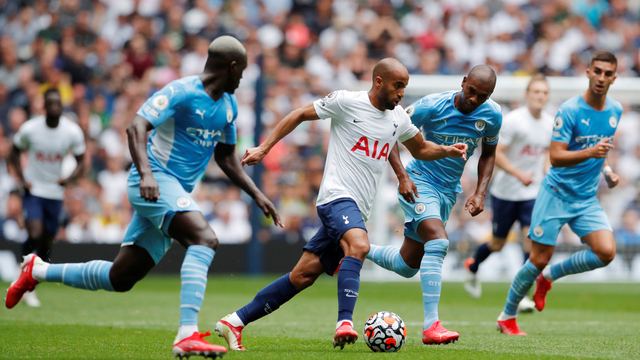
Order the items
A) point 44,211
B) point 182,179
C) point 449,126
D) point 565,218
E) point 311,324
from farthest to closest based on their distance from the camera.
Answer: point 44,211, point 311,324, point 565,218, point 449,126, point 182,179

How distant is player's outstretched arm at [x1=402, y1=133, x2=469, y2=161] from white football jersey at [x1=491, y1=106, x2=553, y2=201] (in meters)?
4.02

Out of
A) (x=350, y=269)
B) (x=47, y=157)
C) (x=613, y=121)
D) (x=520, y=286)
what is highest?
(x=613, y=121)

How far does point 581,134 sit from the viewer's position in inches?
289

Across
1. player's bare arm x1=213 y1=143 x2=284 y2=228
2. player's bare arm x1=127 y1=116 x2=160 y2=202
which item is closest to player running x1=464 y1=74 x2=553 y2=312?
player's bare arm x1=213 y1=143 x2=284 y2=228

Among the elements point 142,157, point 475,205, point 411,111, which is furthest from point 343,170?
point 142,157

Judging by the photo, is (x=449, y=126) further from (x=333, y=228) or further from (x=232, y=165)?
(x=232, y=165)

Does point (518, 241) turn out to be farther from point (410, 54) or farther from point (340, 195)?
point (340, 195)

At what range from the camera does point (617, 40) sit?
2039 cm

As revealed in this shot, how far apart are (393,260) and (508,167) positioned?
11.1 feet

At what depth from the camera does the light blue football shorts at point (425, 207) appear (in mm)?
6797

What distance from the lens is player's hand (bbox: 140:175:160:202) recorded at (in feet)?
17.1

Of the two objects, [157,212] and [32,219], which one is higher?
[157,212]

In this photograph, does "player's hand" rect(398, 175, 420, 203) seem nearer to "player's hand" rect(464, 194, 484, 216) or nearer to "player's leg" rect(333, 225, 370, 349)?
"player's hand" rect(464, 194, 484, 216)

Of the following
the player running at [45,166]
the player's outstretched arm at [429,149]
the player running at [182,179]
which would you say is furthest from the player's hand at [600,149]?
the player running at [45,166]
